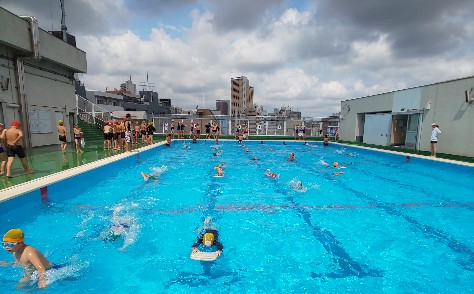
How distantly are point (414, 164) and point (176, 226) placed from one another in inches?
480

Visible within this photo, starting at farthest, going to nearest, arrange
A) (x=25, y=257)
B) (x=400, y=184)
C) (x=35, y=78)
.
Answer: (x=35, y=78)
(x=400, y=184)
(x=25, y=257)

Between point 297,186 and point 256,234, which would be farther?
point 297,186

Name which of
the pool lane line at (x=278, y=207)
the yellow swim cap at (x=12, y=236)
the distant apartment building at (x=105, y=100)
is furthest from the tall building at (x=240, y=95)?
the yellow swim cap at (x=12, y=236)

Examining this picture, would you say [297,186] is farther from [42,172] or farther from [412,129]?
[412,129]

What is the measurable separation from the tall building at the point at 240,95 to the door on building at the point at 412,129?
211ft

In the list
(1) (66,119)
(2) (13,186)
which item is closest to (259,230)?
(2) (13,186)

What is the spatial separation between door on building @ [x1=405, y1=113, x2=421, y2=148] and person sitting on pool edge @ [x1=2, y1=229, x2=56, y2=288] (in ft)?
60.8

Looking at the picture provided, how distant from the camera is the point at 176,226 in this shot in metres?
5.50

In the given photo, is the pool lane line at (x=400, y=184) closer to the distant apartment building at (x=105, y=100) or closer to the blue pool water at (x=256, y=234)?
the blue pool water at (x=256, y=234)

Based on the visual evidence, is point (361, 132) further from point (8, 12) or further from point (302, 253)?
point (8, 12)

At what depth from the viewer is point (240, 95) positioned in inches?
3479

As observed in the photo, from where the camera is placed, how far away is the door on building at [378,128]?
18.0 meters

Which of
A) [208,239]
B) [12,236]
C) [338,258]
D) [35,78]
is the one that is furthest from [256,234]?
[35,78]

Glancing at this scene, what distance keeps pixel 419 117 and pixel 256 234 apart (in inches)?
598
